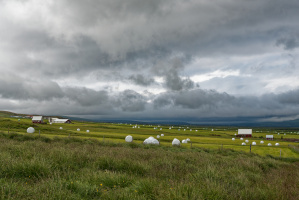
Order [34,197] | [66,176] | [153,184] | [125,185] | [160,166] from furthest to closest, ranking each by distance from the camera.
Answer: [160,166] < [66,176] < [125,185] < [153,184] < [34,197]

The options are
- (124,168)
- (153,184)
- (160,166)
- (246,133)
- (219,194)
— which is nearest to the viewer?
(219,194)

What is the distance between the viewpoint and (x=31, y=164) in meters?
8.31

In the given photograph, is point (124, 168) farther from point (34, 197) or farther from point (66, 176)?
point (34, 197)

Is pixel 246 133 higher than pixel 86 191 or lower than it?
lower

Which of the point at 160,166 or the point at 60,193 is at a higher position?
the point at 60,193

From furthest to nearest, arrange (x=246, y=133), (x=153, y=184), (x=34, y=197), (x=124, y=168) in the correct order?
(x=246, y=133) → (x=124, y=168) → (x=153, y=184) → (x=34, y=197)

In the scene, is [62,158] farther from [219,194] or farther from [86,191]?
[219,194]

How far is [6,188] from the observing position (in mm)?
5781

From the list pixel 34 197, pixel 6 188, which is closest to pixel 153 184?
pixel 34 197

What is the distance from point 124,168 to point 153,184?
12.2 feet

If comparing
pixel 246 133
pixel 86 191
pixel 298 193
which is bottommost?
pixel 246 133

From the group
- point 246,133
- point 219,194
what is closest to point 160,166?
point 219,194

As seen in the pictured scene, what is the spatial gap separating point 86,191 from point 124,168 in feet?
13.6

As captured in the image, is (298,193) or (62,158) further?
(62,158)
